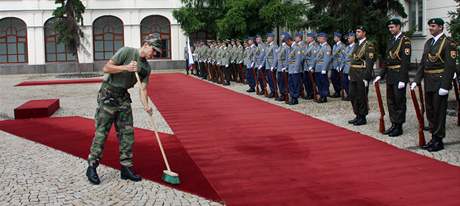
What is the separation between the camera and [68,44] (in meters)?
30.7

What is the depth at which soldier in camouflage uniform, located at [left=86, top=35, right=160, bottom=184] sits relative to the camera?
6.22 metres

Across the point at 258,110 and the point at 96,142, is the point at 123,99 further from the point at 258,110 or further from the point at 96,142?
the point at 258,110

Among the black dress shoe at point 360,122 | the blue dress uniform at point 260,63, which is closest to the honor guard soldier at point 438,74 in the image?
the black dress shoe at point 360,122

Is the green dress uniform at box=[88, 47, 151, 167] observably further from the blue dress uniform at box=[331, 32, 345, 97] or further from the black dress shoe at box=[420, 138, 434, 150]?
the blue dress uniform at box=[331, 32, 345, 97]

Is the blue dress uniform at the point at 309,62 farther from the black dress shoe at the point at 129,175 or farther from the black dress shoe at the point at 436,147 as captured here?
the black dress shoe at the point at 129,175

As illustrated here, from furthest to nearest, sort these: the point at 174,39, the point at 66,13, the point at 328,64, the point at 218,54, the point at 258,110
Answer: the point at 174,39
the point at 66,13
the point at 218,54
the point at 328,64
the point at 258,110

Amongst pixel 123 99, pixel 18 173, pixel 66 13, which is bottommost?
pixel 18 173

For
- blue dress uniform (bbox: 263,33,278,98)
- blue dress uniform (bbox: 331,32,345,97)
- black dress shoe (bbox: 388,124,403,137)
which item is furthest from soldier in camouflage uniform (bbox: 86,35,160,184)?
blue dress uniform (bbox: 263,33,278,98)

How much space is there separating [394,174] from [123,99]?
3.32 meters

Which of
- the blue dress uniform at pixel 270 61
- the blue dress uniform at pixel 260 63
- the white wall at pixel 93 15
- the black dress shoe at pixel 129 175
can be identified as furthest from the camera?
the white wall at pixel 93 15

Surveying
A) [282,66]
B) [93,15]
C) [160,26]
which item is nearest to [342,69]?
[282,66]

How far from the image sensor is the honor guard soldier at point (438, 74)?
7.90 metres

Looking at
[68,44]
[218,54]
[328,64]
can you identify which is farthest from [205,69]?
[328,64]

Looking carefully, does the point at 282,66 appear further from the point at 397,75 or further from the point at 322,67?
the point at 397,75
